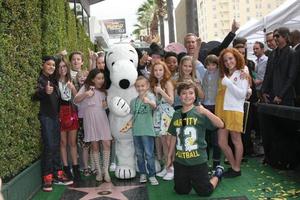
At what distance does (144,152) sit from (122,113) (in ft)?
1.97

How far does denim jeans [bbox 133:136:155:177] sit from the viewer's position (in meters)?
5.79

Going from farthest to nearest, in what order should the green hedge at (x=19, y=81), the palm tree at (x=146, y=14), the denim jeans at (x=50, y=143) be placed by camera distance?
1. the palm tree at (x=146, y=14)
2. the denim jeans at (x=50, y=143)
3. the green hedge at (x=19, y=81)

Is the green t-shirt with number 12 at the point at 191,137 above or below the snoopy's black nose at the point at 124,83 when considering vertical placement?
below

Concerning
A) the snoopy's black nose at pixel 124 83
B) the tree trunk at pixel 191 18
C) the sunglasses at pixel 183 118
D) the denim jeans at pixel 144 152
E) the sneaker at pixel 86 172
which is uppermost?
the tree trunk at pixel 191 18

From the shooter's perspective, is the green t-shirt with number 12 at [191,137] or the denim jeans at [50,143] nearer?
the green t-shirt with number 12 at [191,137]

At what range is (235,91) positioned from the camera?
557 centimetres

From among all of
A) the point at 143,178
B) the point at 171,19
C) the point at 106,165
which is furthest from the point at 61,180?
the point at 171,19

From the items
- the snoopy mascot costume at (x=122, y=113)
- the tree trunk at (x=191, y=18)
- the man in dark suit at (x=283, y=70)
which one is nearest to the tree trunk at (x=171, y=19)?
the tree trunk at (x=191, y=18)

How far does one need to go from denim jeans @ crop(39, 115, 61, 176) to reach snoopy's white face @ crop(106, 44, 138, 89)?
3.26 feet

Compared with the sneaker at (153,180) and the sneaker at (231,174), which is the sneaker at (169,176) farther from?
the sneaker at (231,174)

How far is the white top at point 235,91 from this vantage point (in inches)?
219

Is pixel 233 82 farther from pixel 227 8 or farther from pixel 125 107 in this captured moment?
pixel 227 8

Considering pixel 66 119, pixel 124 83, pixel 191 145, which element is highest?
pixel 124 83

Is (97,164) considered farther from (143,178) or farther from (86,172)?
(143,178)
